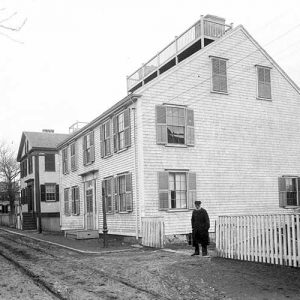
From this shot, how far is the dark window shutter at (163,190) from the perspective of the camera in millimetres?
17453

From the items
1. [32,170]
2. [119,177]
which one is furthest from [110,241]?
[32,170]

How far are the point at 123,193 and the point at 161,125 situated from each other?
11.8 feet

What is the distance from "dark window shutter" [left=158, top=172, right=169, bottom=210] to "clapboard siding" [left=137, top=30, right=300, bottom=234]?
0.21 metres

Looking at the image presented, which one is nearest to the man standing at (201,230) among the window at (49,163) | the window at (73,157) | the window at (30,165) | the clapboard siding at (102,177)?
the clapboard siding at (102,177)

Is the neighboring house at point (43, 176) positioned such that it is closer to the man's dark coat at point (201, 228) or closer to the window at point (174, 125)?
the window at point (174, 125)

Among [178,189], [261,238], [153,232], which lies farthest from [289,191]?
[261,238]

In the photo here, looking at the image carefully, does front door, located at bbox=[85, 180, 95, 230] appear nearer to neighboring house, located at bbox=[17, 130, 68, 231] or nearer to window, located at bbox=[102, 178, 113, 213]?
window, located at bbox=[102, 178, 113, 213]

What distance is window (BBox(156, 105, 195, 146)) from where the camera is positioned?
17812 millimetres

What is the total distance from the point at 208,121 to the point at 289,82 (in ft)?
18.1

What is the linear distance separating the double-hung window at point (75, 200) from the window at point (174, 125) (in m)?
9.44

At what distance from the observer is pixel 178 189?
18016 mm

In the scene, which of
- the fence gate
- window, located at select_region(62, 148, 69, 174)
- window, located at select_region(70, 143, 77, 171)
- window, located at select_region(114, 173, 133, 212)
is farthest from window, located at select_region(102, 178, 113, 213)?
window, located at select_region(62, 148, 69, 174)

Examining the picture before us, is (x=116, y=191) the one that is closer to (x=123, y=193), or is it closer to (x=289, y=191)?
(x=123, y=193)

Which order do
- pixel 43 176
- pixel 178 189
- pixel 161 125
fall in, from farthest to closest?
pixel 43 176 < pixel 178 189 < pixel 161 125
